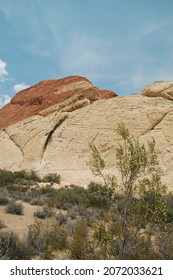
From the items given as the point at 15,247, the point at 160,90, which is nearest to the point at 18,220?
the point at 15,247

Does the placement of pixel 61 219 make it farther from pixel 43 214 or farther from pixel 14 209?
pixel 14 209

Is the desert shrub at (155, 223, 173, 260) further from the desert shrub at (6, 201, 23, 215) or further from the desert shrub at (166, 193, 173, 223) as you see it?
the desert shrub at (6, 201, 23, 215)

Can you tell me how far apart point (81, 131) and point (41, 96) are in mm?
14162

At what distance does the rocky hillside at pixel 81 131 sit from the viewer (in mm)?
27734

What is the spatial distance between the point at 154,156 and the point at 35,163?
74.8ft

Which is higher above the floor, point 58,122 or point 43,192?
point 58,122

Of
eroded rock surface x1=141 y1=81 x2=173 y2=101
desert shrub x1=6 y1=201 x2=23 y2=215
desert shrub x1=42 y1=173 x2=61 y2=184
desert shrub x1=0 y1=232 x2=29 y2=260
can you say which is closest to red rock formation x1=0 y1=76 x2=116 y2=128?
eroded rock surface x1=141 y1=81 x2=173 y2=101

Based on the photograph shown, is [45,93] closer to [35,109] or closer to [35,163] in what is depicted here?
[35,109]

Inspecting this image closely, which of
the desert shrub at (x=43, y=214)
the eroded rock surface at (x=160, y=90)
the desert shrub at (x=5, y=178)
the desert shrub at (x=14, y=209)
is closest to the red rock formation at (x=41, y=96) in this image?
the eroded rock surface at (x=160, y=90)

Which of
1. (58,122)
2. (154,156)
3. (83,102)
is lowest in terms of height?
(154,156)

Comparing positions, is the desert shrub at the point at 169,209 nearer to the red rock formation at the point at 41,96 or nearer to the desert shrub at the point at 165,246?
the desert shrub at the point at 165,246

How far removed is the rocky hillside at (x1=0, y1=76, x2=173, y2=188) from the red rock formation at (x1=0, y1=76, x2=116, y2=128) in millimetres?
1479
